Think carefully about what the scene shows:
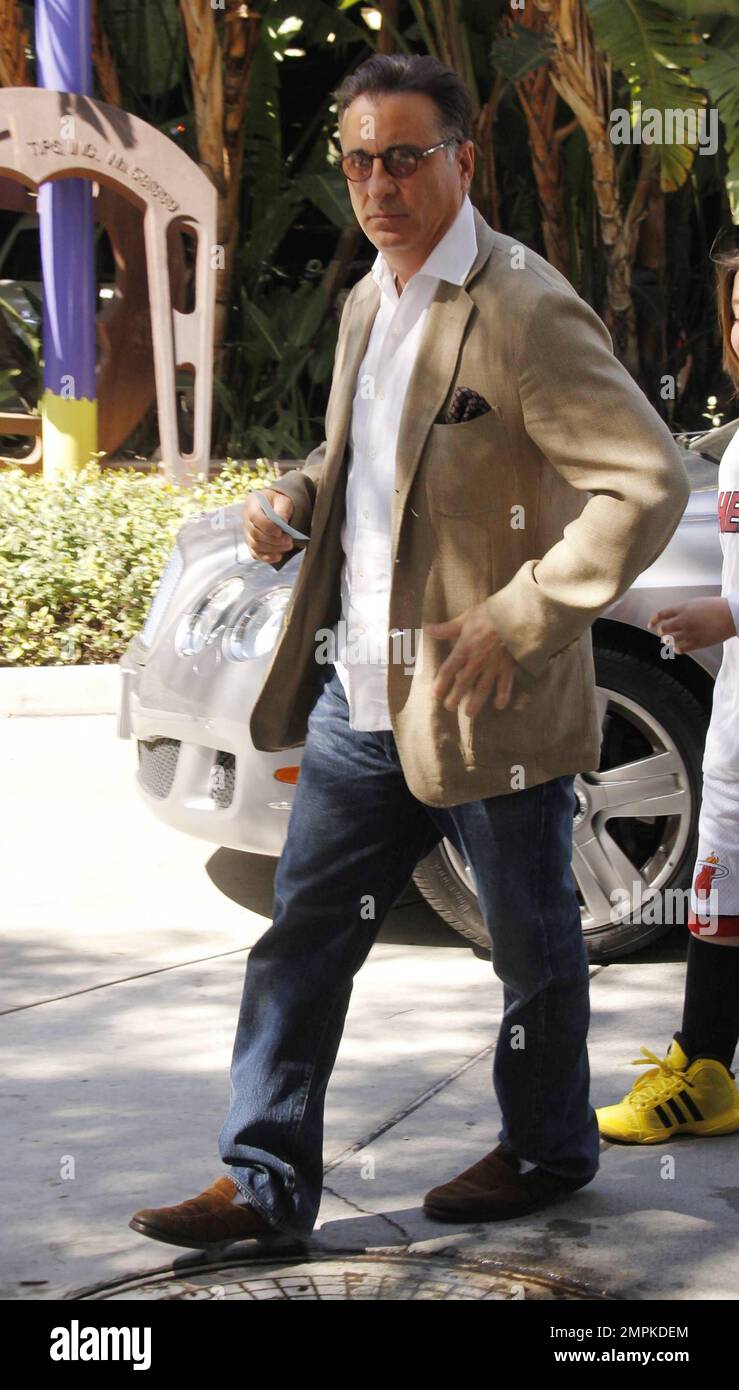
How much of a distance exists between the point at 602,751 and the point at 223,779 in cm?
98

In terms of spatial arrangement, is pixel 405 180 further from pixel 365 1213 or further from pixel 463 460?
pixel 365 1213

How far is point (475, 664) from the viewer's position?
9.12ft

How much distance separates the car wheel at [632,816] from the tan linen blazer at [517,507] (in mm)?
1505

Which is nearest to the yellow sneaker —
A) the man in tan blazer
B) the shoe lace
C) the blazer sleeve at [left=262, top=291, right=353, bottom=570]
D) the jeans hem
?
the shoe lace

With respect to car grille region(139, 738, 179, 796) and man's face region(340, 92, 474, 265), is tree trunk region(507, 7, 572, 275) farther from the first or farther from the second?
man's face region(340, 92, 474, 265)

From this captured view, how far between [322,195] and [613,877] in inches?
382

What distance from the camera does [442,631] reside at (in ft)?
9.22

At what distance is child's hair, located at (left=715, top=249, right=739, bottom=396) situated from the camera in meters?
3.42

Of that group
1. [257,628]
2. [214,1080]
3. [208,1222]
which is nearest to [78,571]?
[257,628]

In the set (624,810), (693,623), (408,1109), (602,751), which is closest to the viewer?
(693,623)

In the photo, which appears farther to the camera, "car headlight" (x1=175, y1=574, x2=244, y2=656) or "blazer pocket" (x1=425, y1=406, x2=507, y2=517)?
"car headlight" (x1=175, y1=574, x2=244, y2=656)

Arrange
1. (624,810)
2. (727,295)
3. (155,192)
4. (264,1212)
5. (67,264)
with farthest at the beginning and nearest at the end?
(155,192) < (67,264) < (624,810) < (727,295) < (264,1212)

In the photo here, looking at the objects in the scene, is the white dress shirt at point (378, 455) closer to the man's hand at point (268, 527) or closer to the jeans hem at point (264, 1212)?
the man's hand at point (268, 527)

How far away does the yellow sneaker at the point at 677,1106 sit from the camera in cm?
355
